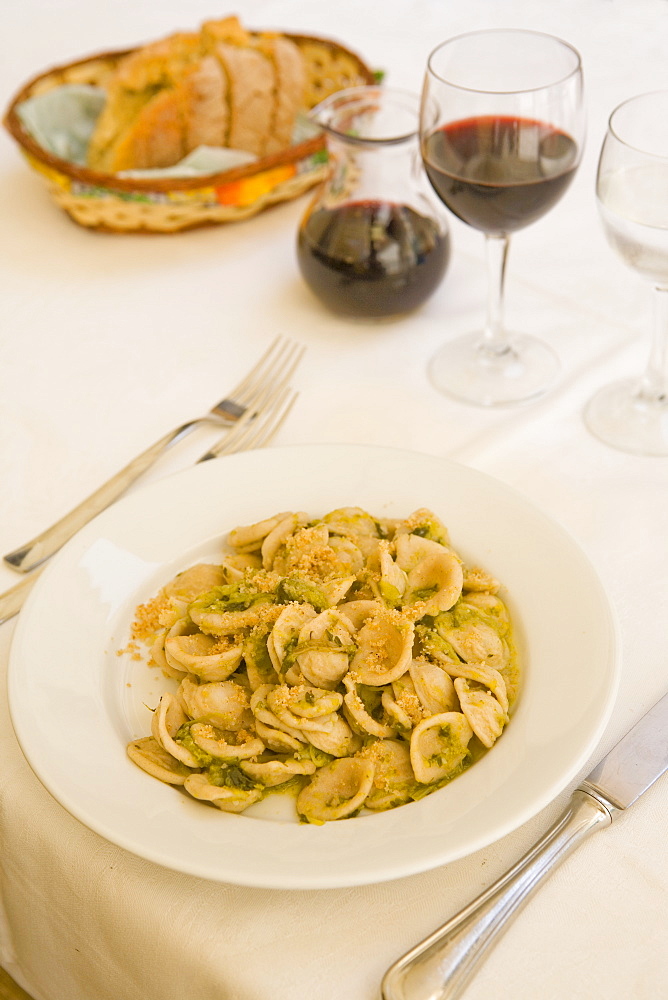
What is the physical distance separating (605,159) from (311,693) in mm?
663

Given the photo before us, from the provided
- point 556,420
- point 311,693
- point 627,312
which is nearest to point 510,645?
point 311,693

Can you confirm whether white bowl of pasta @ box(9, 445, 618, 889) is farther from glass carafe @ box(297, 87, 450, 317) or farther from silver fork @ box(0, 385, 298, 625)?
glass carafe @ box(297, 87, 450, 317)

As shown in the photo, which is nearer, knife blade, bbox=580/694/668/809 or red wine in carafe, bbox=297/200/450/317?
knife blade, bbox=580/694/668/809

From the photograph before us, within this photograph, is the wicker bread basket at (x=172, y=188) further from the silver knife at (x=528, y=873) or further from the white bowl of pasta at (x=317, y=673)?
the silver knife at (x=528, y=873)

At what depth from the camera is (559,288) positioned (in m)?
1.52

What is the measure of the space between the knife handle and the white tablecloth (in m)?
0.02

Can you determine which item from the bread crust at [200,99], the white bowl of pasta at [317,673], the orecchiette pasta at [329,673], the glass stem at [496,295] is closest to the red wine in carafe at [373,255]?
the glass stem at [496,295]

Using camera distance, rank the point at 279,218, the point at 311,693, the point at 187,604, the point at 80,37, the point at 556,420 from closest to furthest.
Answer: the point at 311,693
the point at 187,604
the point at 556,420
the point at 279,218
the point at 80,37

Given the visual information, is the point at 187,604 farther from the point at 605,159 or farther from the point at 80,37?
the point at 80,37

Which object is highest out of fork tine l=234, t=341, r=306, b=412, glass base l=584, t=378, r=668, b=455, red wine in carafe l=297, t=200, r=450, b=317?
red wine in carafe l=297, t=200, r=450, b=317

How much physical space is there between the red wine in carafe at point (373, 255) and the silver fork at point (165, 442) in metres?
0.11

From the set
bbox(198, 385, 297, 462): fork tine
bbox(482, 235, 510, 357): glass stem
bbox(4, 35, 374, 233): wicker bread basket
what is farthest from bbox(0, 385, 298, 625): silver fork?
bbox(4, 35, 374, 233): wicker bread basket

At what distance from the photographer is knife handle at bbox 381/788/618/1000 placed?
0.68 metres

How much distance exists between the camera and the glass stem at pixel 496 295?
131 centimetres
